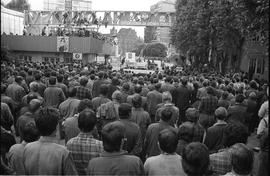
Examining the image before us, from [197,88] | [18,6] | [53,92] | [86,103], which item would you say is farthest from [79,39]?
[18,6]

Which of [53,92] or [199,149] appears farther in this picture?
[53,92]

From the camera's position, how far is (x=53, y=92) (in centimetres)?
1003

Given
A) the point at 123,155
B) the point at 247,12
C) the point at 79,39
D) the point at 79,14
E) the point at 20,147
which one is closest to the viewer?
the point at 123,155

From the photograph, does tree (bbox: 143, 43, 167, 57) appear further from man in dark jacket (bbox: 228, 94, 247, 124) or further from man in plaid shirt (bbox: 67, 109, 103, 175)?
man in plaid shirt (bbox: 67, 109, 103, 175)

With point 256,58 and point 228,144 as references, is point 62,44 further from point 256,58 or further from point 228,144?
point 228,144

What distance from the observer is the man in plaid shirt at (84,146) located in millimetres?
5074

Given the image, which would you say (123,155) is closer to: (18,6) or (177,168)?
(177,168)

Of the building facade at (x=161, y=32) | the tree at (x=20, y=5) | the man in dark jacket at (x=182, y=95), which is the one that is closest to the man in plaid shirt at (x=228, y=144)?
the man in dark jacket at (x=182, y=95)

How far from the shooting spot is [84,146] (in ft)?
16.7

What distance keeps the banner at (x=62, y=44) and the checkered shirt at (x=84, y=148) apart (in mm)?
29224

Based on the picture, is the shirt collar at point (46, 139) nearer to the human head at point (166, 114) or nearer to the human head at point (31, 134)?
the human head at point (31, 134)

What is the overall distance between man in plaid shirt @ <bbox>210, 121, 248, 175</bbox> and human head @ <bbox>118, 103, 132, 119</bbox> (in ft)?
6.42

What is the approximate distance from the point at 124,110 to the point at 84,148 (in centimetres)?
178

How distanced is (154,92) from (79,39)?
76.4ft
